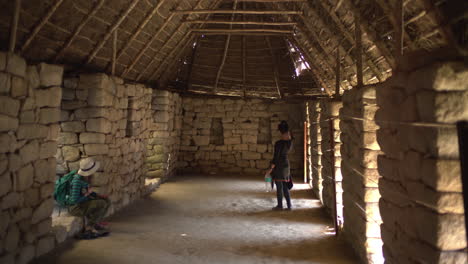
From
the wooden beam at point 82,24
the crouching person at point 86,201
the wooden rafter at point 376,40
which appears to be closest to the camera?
the wooden rafter at point 376,40

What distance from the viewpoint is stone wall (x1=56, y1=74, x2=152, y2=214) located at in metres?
5.82

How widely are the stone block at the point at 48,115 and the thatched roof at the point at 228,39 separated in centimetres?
88

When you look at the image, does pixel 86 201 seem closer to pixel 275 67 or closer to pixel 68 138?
pixel 68 138

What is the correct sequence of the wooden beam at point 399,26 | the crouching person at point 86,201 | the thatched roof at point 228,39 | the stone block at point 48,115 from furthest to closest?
the crouching person at point 86,201
the stone block at point 48,115
the thatched roof at point 228,39
the wooden beam at point 399,26

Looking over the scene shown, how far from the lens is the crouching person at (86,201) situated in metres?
4.88

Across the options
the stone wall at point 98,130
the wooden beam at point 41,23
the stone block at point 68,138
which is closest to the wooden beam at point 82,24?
the wooden beam at point 41,23

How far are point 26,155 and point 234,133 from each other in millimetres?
8426

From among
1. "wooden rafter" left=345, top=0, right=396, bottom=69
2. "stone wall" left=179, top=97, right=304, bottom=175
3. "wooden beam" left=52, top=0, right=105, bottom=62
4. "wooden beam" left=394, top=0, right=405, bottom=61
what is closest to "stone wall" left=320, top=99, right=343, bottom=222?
"wooden rafter" left=345, top=0, right=396, bottom=69

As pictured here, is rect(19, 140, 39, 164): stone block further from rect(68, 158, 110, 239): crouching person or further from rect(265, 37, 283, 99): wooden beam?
rect(265, 37, 283, 99): wooden beam

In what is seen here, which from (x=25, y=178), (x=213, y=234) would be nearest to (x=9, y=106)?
(x=25, y=178)

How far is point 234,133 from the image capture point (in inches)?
475

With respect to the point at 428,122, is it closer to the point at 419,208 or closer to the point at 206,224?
the point at 419,208

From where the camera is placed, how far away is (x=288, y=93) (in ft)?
39.0

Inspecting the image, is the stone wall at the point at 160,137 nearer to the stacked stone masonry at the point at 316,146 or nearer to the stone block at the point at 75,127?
the stone block at the point at 75,127
